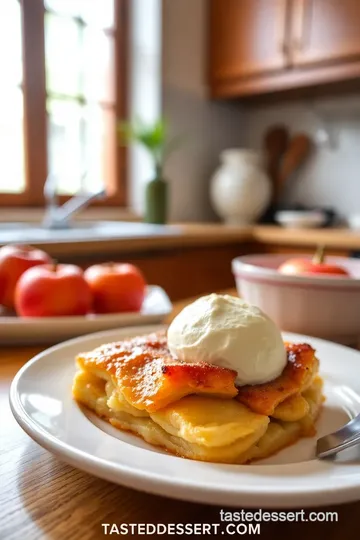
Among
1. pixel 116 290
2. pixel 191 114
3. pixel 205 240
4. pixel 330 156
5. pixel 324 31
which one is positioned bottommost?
pixel 205 240

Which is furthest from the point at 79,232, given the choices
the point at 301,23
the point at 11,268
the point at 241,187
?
the point at 301,23

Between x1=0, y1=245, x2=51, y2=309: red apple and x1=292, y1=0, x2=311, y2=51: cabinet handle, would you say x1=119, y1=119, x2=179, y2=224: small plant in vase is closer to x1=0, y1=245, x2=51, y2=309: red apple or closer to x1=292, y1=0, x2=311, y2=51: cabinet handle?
x1=292, y1=0, x2=311, y2=51: cabinet handle

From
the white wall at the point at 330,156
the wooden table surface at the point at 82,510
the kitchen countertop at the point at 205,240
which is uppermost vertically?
the white wall at the point at 330,156

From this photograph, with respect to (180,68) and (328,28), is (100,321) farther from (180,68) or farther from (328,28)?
(180,68)

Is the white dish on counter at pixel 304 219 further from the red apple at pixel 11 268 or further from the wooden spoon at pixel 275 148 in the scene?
the red apple at pixel 11 268

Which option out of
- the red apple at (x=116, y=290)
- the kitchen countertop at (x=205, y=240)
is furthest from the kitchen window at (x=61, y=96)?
the red apple at (x=116, y=290)

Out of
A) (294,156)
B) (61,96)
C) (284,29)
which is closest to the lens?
(284,29)

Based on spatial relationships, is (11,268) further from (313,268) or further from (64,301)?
(313,268)
